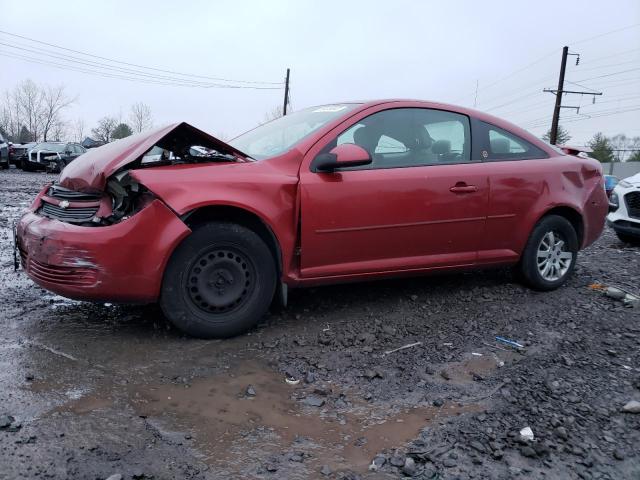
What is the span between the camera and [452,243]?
407 cm

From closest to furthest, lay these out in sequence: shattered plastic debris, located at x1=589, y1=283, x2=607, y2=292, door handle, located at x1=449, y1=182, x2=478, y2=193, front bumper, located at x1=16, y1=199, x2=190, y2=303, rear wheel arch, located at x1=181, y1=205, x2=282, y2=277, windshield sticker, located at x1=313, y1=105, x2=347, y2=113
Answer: front bumper, located at x1=16, y1=199, x2=190, y2=303 → rear wheel arch, located at x1=181, y1=205, x2=282, y2=277 → door handle, located at x1=449, y1=182, x2=478, y2=193 → windshield sticker, located at x1=313, y1=105, x2=347, y2=113 → shattered plastic debris, located at x1=589, y1=283, x2=607, y2=292

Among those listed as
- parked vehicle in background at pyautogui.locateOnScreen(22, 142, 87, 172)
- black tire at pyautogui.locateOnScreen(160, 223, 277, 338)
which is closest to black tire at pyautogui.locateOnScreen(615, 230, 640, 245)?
black tire at pyautogui.locateOnScreen(160, 223, 277, 338)

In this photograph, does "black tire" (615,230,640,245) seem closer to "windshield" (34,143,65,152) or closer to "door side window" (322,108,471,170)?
"door side window" (322,108,471,170)

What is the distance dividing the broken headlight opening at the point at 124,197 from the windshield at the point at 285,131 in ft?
2.97

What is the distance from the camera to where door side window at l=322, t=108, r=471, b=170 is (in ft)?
12.7

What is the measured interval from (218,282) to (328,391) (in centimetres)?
104

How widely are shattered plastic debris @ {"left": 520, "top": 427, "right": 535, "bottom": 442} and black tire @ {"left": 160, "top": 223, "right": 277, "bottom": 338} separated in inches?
68.2

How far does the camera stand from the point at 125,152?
339 centimetres

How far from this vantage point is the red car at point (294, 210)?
3170 mm

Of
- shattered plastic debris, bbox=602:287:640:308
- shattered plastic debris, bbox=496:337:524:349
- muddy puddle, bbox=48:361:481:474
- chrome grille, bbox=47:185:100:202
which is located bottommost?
muddy puddle, bbox=48:361:481:474

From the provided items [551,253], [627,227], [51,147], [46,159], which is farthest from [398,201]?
[51,147]

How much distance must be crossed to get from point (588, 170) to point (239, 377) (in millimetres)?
3610

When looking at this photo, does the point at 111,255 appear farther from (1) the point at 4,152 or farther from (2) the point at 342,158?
(1) the point at 4,152

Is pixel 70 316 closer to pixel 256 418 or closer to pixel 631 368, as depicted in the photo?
pixel 256 418
